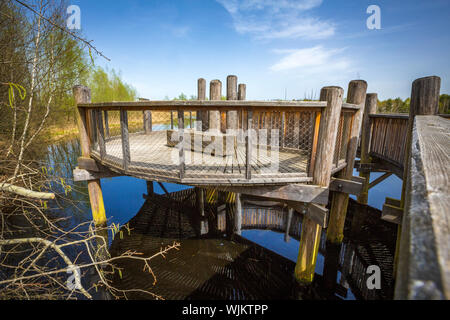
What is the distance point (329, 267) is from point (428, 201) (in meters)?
6.08

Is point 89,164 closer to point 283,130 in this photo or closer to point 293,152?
point 293,152

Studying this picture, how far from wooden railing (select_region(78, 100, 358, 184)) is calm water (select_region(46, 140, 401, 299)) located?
1.25 meters

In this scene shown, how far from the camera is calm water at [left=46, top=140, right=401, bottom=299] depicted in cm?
450

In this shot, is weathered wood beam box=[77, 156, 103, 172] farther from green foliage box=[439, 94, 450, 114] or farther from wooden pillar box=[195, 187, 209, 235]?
green foliage box=[439, 94, 450, 114]

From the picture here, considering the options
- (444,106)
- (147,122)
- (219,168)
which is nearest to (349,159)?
(219,168)

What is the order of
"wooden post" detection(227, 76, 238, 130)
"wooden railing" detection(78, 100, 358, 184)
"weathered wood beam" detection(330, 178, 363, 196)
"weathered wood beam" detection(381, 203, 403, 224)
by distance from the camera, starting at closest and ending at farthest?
"weathered wood beam" detection(381, 203, 403, 224)
"wooden railing" detection(78, 100, 358, 184)
"weathered wood beam" detection(330, 178, 363, 196)
"wooden post" detection(227, 76, 238, 130)

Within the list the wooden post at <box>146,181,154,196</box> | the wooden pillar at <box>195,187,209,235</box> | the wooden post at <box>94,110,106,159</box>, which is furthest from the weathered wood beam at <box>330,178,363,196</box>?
the wooden post at <box>146,181,154,196</box>

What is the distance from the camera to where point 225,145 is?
5449mm

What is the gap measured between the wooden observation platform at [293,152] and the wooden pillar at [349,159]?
0.07 feet

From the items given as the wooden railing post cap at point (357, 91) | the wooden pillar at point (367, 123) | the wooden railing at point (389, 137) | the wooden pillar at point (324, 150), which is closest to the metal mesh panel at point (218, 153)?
the wooden pillar at point (324, 150)

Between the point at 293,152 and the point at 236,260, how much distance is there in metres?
3.44

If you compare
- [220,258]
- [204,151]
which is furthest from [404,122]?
[220,258]
